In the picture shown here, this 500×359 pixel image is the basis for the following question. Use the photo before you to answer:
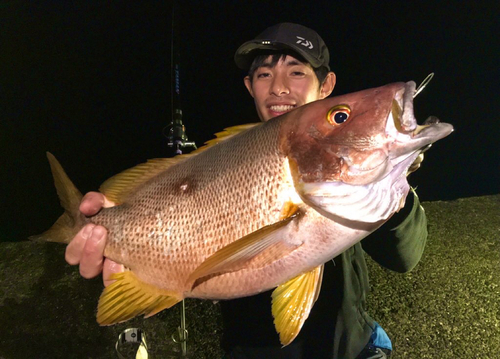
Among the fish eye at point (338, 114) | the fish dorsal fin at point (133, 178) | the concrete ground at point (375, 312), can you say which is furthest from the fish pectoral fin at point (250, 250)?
the concrete ground at point (375, 312)

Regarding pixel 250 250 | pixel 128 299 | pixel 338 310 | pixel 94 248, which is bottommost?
pixel 338 310

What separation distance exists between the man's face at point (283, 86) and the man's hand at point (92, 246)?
3.33 ft

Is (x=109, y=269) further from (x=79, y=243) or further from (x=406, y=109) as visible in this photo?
(x=406, y=109)

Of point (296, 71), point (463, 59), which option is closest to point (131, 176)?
point (296, 71)

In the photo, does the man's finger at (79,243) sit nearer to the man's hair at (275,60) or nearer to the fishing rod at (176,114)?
the fishing rod at (176,114)

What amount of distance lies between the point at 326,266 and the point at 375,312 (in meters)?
1.14

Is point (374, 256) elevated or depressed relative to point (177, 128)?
depressed

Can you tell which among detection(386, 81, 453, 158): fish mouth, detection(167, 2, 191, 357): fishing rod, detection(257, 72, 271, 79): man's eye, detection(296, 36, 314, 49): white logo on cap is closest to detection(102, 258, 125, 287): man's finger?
detection(167, 2, 191, 357): fishing rod

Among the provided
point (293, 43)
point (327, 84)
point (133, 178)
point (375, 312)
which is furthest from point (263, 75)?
point (375, 312)

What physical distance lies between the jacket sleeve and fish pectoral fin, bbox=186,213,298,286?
58cm

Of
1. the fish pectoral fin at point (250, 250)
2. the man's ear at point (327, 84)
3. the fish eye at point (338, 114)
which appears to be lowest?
the fish pectoral fin at point (250, 250)

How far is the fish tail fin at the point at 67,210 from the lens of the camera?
1244 mm

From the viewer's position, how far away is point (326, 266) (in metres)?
1.48

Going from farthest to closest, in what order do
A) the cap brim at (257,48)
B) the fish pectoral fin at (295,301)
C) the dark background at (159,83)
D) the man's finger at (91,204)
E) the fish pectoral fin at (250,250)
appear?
the dark background at (159,83) < the cap brim at (257,48) < the man's finger at (91,204) < the fish pectoral fin at (295,301) < the fish pectoral fin at (250,250)
